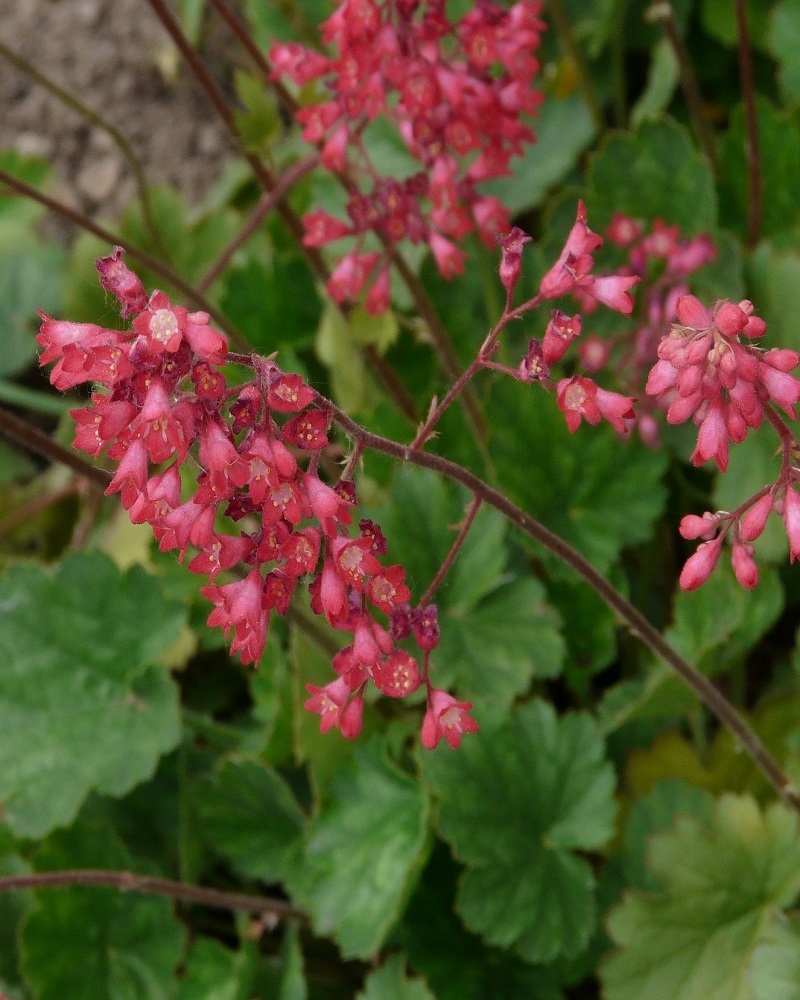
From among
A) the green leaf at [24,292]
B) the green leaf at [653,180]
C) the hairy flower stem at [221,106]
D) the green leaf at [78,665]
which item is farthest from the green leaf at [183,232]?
the green leaf at [78,665]

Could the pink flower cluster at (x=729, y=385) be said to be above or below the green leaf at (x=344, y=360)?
above

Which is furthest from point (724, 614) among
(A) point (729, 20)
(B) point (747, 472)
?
(A) point (729, 20)

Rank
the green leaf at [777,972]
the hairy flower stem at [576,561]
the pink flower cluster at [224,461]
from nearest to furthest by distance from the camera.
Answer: the pink flower cluster at [224,461] → the hairy flower stem at [576,561] → the green leaf at [777,972]

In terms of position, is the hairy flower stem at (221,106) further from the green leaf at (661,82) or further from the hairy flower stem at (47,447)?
the green leaf at (661,82)

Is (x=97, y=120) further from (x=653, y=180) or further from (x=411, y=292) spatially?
(x=653, y=180)

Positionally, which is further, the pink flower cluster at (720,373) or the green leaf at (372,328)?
the green leaf at (372,328)

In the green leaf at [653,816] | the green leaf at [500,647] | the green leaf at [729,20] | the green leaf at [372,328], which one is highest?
the green leaf at [372,328]

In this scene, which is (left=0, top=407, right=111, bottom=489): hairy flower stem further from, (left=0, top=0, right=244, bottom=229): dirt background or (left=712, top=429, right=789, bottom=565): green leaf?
(left=0, top=0, right=244, bottom=229): dirt background
